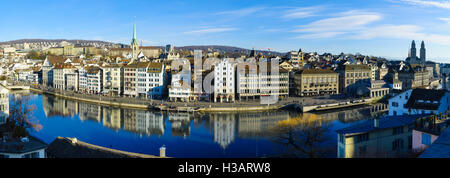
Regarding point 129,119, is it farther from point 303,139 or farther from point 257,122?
point 303,139

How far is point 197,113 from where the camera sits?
101ft

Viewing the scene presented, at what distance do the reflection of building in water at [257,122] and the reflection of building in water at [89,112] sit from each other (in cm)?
1139

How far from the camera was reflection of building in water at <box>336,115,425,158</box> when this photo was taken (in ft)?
40.8

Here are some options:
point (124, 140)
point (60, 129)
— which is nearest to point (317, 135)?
point (124, 140)

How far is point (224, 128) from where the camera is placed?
2455cm

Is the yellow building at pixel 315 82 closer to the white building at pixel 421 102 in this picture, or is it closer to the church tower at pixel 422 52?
the white building at pixel 421 102

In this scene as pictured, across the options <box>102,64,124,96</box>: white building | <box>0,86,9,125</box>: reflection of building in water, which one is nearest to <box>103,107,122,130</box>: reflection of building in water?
<box>0,86,9,125</box>: reflection of building in water

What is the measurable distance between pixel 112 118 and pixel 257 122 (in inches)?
Answer: 459

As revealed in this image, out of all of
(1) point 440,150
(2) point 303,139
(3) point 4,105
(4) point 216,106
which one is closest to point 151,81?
(4) point 216,106

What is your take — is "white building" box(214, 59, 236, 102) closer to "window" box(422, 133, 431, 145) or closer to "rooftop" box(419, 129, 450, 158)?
"window" box(422, 133, 431, 145)

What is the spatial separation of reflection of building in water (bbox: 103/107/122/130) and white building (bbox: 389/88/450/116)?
18249 millimetres

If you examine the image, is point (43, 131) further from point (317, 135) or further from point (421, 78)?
point (421, 78)

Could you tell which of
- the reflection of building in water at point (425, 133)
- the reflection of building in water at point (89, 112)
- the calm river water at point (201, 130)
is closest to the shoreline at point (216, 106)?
the calm river water at point (201, 130)

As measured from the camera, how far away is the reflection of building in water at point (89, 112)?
1142 inches
